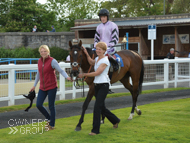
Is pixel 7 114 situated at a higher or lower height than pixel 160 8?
lower

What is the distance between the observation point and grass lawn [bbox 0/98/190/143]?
5875mm

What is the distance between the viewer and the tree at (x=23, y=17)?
4675cm

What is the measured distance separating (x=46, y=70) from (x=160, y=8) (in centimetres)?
4427

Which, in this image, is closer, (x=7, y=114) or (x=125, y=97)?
(x=7, y=114)

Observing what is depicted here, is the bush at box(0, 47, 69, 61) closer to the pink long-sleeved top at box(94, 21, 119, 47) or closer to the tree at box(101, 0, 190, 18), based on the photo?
the tree at box(101, 0, 190, 18)

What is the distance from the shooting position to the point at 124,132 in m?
6.43

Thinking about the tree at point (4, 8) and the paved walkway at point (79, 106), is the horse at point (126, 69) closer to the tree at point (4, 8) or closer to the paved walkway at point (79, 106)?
the paved walkway at point (79, 106)

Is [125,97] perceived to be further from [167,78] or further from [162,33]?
[162,33]

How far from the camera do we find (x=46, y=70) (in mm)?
6559

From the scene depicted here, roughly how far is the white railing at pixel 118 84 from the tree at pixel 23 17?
33.6m

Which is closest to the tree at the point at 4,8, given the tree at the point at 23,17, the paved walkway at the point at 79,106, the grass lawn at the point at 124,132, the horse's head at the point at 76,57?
the tree at the point at 23,17

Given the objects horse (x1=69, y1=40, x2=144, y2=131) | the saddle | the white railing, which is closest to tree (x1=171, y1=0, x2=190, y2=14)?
A: the white railing

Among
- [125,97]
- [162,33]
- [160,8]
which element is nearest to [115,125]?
[125,97]

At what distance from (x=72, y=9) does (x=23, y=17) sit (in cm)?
1479
